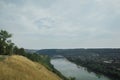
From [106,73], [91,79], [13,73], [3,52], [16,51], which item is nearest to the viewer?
[13,73]

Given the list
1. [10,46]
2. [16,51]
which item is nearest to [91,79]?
[16,51]

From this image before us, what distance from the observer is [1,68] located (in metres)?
26.8

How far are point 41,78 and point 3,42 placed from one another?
26.5 m

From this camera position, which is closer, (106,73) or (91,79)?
(91,79)

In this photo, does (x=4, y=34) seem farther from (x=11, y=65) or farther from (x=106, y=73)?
(x=106, y=73)

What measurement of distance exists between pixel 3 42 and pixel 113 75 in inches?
3826

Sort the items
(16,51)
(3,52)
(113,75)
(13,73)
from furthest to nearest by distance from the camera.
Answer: (113,75) → (16,51) → (3,52) → (13,73)

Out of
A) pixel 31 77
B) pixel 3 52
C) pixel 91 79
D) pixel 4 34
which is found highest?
pixel 4 34

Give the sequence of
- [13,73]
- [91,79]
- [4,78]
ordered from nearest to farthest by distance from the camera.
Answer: [4,78]
[13,73]
[91,79]

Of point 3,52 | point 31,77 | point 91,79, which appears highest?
point 3,52

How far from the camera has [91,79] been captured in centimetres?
11638

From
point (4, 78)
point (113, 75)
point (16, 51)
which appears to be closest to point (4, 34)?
point (16, 51)

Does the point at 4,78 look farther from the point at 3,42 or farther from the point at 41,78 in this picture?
the point at 3,42

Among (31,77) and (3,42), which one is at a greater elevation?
(3,42)
